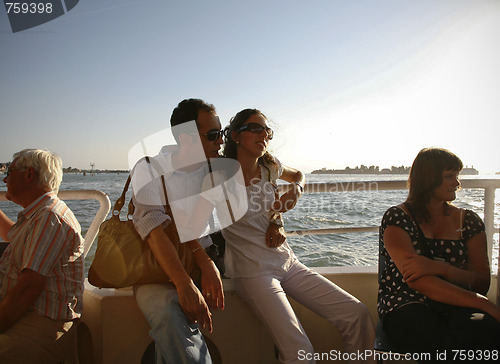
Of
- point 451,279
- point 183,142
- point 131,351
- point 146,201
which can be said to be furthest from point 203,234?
point 451,279

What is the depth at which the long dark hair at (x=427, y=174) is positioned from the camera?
1.76 meters

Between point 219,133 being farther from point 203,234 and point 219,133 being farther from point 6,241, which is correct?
point 6,241

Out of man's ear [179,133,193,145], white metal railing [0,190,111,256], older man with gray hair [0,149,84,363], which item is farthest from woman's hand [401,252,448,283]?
white metal railing [0,190,111,256]

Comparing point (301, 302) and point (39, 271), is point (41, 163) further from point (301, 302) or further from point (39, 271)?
point (301, 302)

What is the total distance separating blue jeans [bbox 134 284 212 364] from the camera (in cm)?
134

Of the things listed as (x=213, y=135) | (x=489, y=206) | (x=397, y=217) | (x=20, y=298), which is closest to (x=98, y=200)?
(x=20, y=298)

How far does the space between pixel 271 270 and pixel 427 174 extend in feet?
3.15

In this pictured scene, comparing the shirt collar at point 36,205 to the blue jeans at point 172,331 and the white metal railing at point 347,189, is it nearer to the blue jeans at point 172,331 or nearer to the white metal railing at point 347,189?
the white metal railing at point 347,189

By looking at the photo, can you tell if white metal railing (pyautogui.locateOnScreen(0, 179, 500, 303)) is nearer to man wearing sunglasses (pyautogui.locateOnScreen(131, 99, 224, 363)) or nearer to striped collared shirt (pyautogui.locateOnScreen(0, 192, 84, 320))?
striped collared shirt (pyautogui.locateOnScreen(0, 192, 84, 320))

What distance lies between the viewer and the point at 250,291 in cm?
173

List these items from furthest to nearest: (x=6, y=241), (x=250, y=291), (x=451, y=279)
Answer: (x=6, y=241)
(x=250, y=291)
(x=451, y=279)

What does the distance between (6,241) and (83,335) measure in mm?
678

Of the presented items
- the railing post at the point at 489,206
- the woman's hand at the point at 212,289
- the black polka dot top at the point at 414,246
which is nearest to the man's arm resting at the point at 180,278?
the woman's hand at the point at 212,289

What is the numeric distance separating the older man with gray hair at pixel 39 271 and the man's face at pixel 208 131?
76cm
